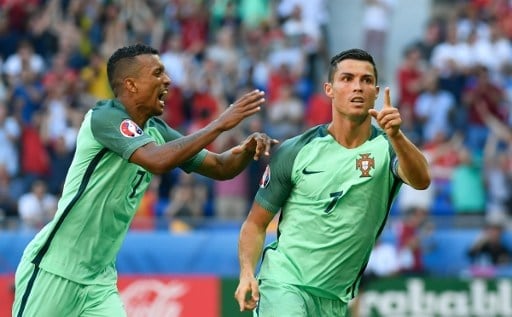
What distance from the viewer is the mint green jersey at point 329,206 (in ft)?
27.6

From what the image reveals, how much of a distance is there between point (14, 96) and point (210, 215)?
3.60m

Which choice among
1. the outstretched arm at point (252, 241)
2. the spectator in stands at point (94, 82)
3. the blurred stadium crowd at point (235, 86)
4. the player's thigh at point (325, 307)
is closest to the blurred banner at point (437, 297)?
the blurred stadium crowd at point (235, 86)

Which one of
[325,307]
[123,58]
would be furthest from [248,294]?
[123,58]

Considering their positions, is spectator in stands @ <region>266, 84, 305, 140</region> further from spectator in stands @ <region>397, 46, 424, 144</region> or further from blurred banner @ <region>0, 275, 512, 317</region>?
blurred banner @ <region>0, 275, 512, 317</region>

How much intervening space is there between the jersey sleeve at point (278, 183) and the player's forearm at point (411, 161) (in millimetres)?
863

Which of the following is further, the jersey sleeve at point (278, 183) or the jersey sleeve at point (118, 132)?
the jersey sleeve at point (278, 183)

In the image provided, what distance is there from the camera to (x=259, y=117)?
744 inches

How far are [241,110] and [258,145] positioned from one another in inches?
16.6

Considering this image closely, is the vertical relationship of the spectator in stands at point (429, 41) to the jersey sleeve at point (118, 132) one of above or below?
above

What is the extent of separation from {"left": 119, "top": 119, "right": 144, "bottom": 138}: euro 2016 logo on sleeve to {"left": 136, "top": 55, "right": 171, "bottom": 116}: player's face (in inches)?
9.5

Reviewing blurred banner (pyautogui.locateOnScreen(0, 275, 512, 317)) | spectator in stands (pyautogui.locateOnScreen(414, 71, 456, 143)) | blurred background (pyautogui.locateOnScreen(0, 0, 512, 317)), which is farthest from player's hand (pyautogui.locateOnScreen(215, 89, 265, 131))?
spectator in stands (pyautogui.locateOnScreen(414, 71, 456, 143))

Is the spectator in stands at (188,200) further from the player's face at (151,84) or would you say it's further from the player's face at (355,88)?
the player's face at (355,88)

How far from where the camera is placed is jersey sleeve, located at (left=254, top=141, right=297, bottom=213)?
8.50m

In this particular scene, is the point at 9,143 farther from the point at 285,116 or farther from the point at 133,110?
the point at 133,110
